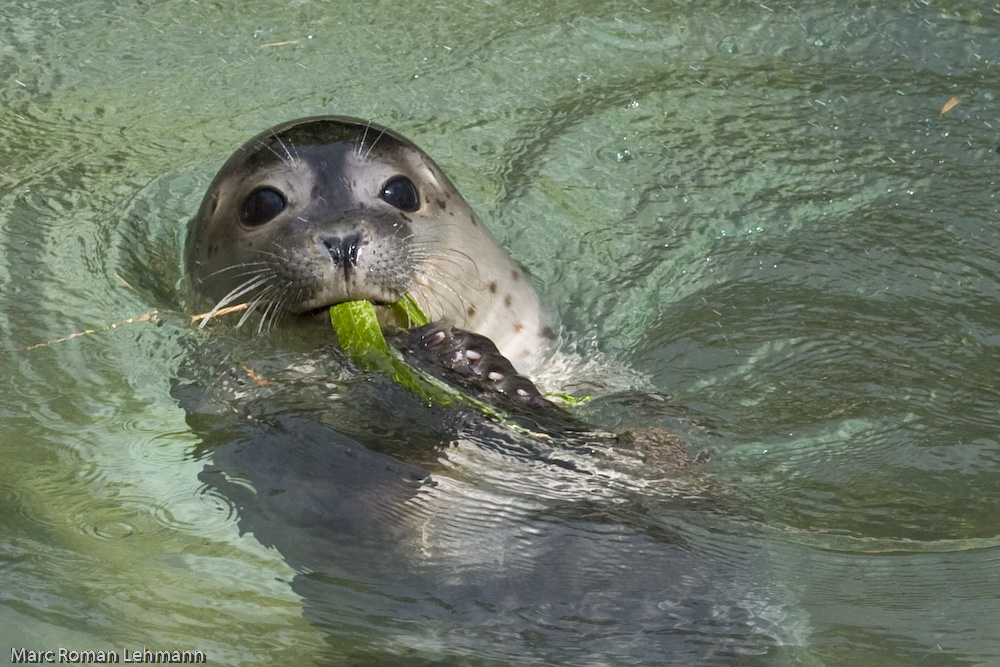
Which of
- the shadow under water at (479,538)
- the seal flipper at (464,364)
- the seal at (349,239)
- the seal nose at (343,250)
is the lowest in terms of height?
the shadow under water at (479,538)

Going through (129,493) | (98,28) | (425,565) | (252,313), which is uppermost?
(98,28)

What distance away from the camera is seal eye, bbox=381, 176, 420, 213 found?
410 centimetres

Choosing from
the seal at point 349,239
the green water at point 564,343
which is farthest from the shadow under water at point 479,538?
the seal at point 349,239

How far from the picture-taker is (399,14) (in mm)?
7047

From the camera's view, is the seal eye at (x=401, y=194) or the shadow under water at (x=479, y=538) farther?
the seal eye at (x=401, y=194)

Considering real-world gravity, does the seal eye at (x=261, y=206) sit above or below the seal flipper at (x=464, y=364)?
above

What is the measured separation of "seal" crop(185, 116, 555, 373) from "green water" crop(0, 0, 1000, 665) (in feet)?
0.81

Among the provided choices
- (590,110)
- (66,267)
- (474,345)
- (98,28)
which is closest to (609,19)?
(590,110)

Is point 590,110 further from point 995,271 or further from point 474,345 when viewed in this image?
point 474,345

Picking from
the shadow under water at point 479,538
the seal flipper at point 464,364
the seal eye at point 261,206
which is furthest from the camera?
the seal eye at point 261,206

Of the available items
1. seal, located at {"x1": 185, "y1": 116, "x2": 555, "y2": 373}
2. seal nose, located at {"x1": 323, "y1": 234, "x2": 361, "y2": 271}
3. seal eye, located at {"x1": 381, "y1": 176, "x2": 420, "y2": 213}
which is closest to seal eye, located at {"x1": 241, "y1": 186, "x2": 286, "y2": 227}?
seal, located at {"x1": 185, "y1": 116, "x2": 555, "y2": 373}

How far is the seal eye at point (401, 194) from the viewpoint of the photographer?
4.10m

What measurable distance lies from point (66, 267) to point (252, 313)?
138 cm

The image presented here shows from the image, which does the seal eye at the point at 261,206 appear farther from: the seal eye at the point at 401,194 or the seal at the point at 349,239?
the seal eye at the point at 401,194
